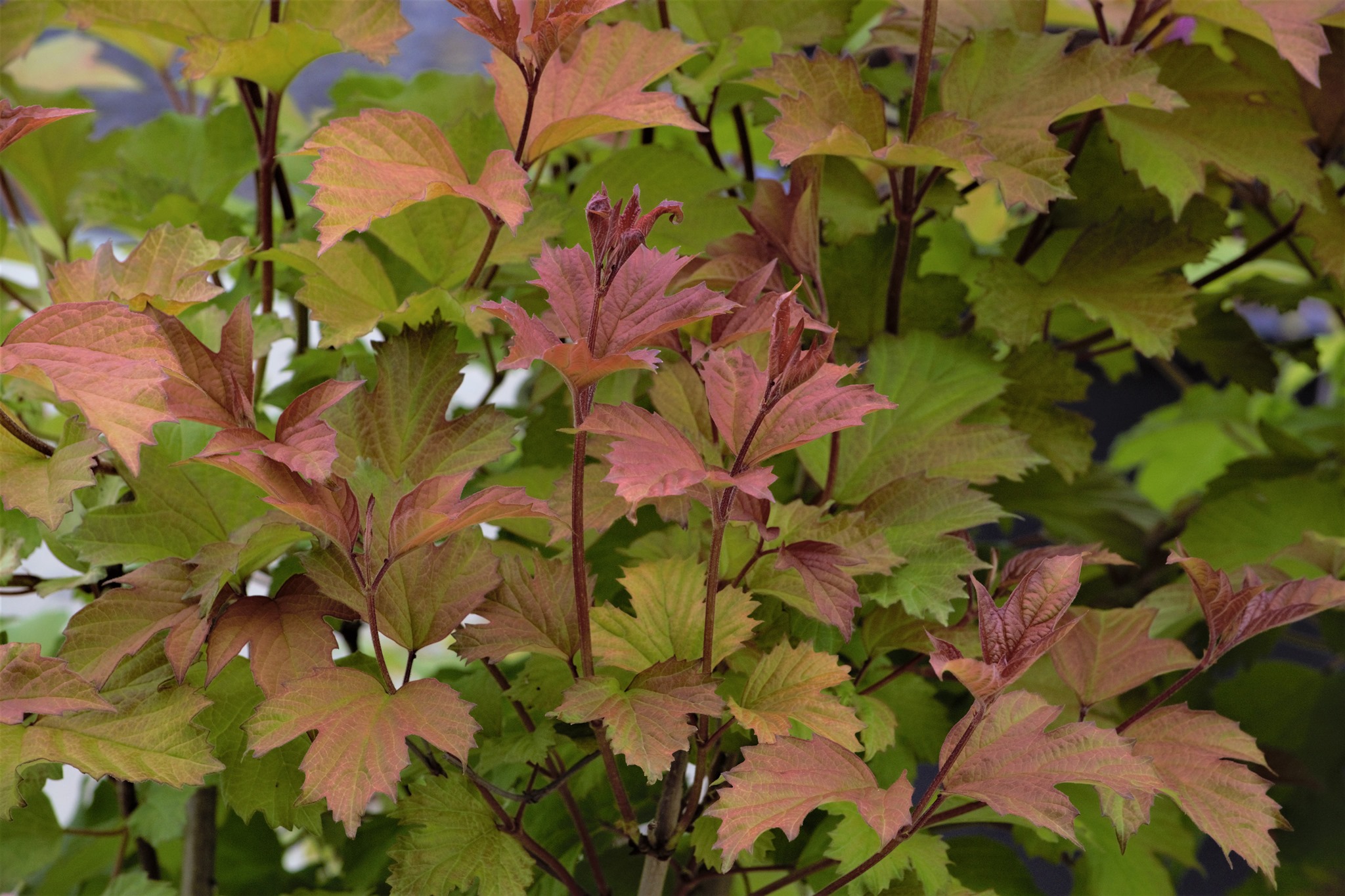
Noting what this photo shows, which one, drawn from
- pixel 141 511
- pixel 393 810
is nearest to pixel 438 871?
pixel 393 810

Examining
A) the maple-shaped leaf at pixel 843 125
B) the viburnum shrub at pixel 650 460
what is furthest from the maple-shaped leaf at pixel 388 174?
the maple-shaped leaf at pixel 843 125

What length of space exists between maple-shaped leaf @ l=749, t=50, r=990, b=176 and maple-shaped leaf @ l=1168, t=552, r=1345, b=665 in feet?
0.58

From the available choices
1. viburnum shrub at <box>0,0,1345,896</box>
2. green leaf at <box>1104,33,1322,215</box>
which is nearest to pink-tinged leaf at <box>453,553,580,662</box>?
viburnum shrub at <box>0,0,1345,896</box>

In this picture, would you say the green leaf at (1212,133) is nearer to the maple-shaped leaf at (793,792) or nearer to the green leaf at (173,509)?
the maple-shaped leaf at (793,792)

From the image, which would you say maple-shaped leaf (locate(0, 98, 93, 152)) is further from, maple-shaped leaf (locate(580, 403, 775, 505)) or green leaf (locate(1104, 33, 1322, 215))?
green leaf (locate(1104, 33, 1322, 215))

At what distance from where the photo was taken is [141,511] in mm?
448

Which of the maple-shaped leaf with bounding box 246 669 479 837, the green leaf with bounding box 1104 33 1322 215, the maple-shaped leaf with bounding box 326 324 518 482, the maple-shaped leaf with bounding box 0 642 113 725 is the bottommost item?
the maple-shaped leaf with bounding box 246 669 479 837

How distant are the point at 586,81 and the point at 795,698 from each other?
0.25 metres

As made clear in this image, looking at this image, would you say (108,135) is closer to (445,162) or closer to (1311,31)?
(445,162)

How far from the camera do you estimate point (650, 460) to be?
0.33 metres

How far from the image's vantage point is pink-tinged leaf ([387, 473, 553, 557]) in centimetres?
35

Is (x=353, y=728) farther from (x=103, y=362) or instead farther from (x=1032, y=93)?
(x=1032, y=93)

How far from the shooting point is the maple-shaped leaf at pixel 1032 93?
0.47 meters

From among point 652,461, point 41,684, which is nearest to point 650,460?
point 652,461
